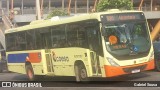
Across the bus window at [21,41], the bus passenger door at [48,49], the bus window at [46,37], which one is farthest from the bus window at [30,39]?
the bus passenger door at [48,49]

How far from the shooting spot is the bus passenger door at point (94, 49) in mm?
15391

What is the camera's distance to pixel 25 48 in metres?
20.9

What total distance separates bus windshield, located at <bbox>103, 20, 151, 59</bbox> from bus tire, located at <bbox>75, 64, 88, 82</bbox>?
1.65m

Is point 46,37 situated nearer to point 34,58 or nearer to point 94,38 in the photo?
point 34,58

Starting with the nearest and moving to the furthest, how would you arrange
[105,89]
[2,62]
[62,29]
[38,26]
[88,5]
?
[105,89], [62,29], [38,26], [2,62], [88,5]

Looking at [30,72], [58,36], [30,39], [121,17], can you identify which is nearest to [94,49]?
[121,17]

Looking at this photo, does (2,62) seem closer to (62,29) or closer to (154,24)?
(62,29)

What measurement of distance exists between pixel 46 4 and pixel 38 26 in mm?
40715

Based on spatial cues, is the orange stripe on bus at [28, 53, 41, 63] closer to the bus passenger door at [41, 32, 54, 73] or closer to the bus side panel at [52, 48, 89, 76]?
the bus passenger door at [41, 32, 54, 73]

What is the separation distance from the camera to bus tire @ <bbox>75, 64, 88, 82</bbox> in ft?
53.3

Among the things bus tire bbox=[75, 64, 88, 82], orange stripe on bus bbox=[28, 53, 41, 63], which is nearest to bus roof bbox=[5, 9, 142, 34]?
orange stripe on bus bbox=[28, 53, 41, 63]

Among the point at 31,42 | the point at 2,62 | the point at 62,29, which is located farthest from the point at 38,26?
the point at 2,62

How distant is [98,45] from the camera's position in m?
15.3

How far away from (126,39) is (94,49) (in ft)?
4.07
